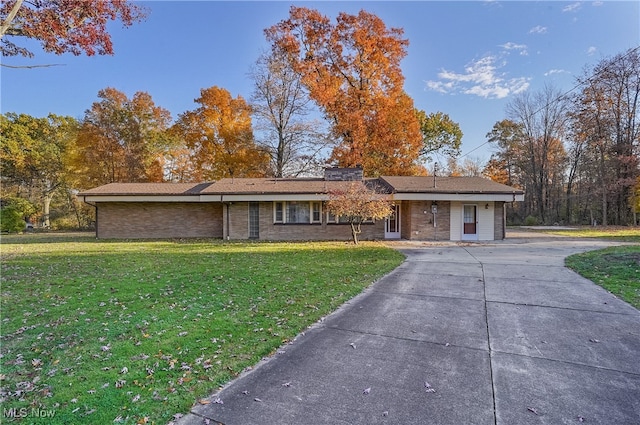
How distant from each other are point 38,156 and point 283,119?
21874 millimetres

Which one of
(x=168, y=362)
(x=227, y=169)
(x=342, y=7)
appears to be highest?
(x=342, y=7)

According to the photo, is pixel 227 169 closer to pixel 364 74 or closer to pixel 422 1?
pixel 364 74

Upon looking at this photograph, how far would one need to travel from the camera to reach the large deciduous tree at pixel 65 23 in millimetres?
7461

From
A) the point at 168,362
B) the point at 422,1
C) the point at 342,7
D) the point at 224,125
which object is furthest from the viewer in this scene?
the point at 224,125

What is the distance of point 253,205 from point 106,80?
1796cm

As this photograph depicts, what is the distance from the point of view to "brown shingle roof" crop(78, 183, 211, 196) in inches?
677

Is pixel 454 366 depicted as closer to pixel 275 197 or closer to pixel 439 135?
pixel 275 197

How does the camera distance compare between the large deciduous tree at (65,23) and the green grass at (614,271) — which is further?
the large deciduous tree at (65,23)

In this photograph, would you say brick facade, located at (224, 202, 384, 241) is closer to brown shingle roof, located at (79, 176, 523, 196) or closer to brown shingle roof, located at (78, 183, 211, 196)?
→ brown shingle roof, located at (79, 176, 523, 196)

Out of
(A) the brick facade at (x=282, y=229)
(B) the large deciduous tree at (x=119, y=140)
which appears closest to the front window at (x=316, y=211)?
(A) the brick facade at (x=282, y=229)

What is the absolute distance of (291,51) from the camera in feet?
75.4

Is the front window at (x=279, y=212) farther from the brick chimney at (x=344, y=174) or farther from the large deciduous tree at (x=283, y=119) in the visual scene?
the large deciduous tree at (x=283, y=119)

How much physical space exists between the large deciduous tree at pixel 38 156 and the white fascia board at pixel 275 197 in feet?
69.0

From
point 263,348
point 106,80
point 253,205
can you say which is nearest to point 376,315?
point 263,348
